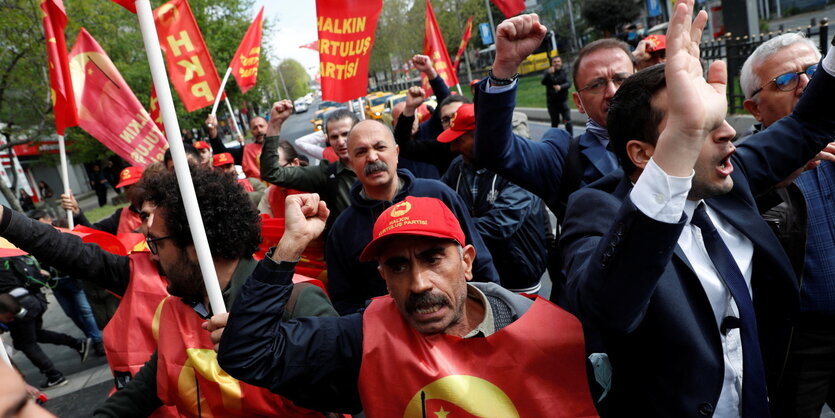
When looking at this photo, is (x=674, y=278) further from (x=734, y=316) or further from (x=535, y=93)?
(x=535, y=93)

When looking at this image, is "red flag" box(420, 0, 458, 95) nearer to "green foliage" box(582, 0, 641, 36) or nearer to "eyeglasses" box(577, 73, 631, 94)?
"eyeglasses" box(577, 73, 631, 94)

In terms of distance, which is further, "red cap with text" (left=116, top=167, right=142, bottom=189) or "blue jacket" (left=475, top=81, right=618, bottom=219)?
"red cap with text" (left=116, top=167, right=142, bottom=189)

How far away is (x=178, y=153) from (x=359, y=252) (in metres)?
1.25

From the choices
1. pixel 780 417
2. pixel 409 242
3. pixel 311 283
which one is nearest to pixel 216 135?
pixel 311 283

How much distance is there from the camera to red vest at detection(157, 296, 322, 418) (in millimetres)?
1884

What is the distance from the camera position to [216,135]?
7637mm

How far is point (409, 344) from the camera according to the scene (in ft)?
5.18

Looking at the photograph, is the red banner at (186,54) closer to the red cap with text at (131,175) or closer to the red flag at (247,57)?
the red flag at (247,57)

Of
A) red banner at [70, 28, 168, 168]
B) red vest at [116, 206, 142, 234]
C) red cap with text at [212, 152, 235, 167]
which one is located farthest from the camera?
red cap with text at [212, 152, 235, 167]

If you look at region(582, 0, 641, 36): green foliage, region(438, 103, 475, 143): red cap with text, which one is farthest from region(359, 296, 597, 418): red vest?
region(582, 0, 641, 36): green foliage

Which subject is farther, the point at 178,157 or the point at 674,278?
the point at 178,157

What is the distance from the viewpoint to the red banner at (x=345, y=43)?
505cm

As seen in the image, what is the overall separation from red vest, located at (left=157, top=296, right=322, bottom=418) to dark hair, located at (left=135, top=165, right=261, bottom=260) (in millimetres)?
260

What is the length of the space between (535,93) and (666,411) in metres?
23.6
